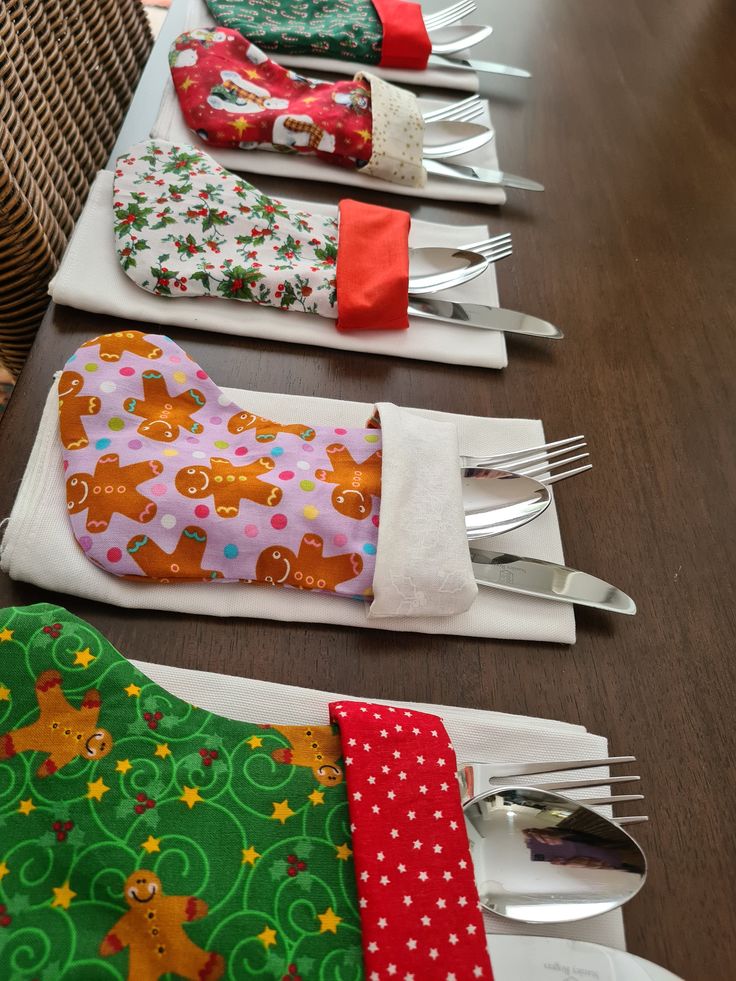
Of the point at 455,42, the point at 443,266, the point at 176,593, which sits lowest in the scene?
the point at 176,593

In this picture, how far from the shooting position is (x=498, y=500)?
1.83ft

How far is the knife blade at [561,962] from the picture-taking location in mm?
385

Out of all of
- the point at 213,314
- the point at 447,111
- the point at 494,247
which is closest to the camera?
the point at 213,314

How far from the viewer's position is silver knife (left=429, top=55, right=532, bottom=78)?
0.97m

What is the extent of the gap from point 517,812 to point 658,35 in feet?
3.89

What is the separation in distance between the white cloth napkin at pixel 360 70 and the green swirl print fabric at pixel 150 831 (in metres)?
Answer: 0.76

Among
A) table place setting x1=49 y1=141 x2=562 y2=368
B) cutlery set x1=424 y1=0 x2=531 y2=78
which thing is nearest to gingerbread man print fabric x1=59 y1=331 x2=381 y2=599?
table place setting x1=49 y1=141 x2=562 y2=368

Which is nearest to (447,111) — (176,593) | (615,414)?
(615,414)

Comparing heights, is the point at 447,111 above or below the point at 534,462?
above

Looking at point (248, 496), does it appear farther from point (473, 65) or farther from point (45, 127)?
point (473, 65)

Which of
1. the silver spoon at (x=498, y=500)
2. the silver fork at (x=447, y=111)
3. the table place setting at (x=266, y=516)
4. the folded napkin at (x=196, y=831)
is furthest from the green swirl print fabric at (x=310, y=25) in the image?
the folded napkin at (x=196, y=831)

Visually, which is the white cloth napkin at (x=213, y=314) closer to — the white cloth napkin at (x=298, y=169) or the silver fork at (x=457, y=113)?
the white cloth napkin at (x=298, y=169)

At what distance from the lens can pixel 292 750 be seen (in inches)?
16.6

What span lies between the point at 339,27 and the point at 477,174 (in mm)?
276
